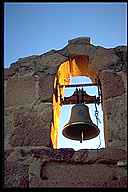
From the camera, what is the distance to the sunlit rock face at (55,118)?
3.19 metres

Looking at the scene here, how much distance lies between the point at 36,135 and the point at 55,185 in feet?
1.85

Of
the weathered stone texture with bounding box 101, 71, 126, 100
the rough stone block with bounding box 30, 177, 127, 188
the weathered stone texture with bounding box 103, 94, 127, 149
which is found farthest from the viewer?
the weathered stone texture with bounding box 101, 71, 126, 100

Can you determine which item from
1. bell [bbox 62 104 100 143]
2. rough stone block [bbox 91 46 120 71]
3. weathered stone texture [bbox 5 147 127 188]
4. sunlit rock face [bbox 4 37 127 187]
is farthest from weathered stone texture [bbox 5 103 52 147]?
rough stone block [bbox 91 46 120 71]

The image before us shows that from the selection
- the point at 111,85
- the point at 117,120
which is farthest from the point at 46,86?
the point at 117,120

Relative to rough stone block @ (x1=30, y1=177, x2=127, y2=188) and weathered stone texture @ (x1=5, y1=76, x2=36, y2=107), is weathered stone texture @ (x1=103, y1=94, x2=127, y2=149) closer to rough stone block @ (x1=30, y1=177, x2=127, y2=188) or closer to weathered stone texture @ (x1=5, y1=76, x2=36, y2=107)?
rough stone block @ (x1=30, y1=177, x2=127, y2=188)

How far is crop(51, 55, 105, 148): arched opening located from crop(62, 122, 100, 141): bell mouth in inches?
4.2

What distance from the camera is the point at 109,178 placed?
312 cm

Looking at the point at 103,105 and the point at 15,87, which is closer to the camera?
the point at 103,105

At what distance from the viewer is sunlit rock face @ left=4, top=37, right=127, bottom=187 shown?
3193 millimetres

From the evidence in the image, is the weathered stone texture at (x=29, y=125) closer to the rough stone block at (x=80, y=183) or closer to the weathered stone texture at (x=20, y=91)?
the weathered stone texture at (x=20, y=91)

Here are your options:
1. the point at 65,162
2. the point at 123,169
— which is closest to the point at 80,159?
the point at 65,162

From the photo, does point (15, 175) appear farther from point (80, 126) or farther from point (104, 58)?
point (104, 58)

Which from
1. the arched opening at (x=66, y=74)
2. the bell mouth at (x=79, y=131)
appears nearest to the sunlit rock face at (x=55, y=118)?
the arched opening at (x=66, y=74)

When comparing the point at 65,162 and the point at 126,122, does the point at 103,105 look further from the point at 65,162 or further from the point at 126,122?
the point at 65,162
